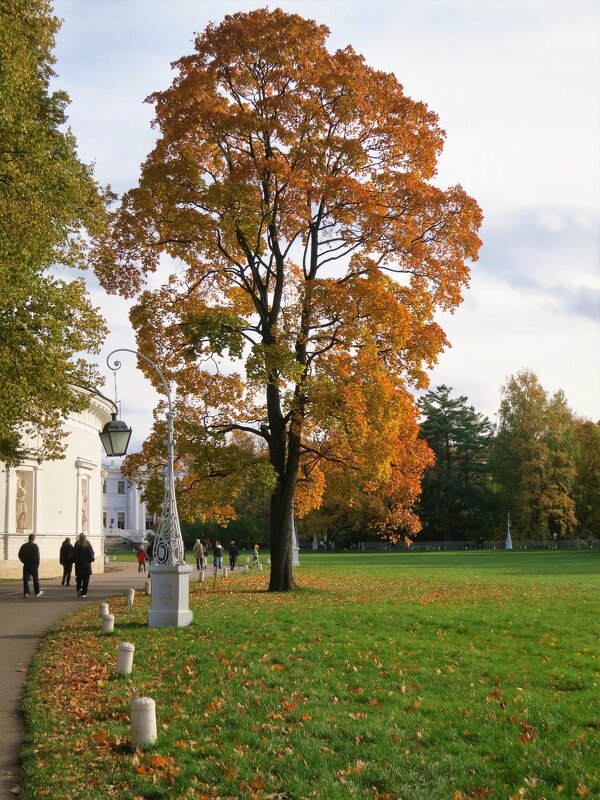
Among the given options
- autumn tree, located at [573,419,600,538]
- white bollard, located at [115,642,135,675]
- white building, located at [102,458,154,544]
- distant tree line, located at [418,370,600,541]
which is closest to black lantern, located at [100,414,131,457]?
white bollard, located at [115,642,135,675]

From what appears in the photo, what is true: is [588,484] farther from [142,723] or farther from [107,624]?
[142,723]

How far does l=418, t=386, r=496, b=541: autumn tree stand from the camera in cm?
8750

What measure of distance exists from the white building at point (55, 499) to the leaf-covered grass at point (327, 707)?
2043 centimetres

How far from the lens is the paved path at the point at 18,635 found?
7.59 metres

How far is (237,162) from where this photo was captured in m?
23.0

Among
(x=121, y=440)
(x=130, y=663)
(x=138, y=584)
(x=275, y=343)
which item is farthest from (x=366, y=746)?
(x=138, y=584)

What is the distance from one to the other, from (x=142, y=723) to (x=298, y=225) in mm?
18075

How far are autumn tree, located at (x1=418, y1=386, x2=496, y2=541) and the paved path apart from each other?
60.3 metres

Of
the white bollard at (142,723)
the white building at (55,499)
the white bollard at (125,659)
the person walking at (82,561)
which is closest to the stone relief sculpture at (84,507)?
the white building at (55,499)

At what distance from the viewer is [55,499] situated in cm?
3944

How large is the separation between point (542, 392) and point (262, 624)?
67.4 metres

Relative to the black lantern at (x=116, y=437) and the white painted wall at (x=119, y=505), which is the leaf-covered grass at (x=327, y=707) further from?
the white painted wall at (x=119, y=505)

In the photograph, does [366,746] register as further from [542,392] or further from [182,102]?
[542,392]

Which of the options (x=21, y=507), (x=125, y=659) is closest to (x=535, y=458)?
(x=21, y=507)
